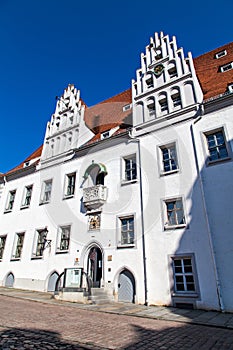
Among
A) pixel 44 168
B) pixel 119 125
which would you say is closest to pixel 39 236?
pixel 44 168

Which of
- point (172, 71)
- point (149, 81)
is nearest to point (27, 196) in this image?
point (149, 81)

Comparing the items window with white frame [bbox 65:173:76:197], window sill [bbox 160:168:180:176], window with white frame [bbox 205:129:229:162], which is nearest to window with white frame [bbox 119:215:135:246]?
window sill [bbox 160:168:180:176]

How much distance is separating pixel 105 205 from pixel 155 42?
15.0m

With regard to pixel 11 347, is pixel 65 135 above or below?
above

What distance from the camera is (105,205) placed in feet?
49.7

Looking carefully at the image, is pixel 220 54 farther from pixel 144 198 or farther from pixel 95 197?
pixel 95 197

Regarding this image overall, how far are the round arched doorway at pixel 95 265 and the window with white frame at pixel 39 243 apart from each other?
4.31 metres

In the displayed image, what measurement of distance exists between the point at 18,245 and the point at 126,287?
10.8 meters

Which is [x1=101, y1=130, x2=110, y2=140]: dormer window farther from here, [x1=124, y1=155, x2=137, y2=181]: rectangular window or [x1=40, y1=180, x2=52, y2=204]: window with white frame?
[x1=40, y1=180, x2=52, y2=204]: window with white frame

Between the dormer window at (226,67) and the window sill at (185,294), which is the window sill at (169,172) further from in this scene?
the dormer window at (226,67)

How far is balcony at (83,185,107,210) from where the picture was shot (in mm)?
15047

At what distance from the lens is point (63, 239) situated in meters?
16.3

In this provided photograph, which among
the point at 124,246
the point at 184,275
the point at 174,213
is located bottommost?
the point at 184,275

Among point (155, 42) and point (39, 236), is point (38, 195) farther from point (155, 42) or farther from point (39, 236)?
point (155, 42)
